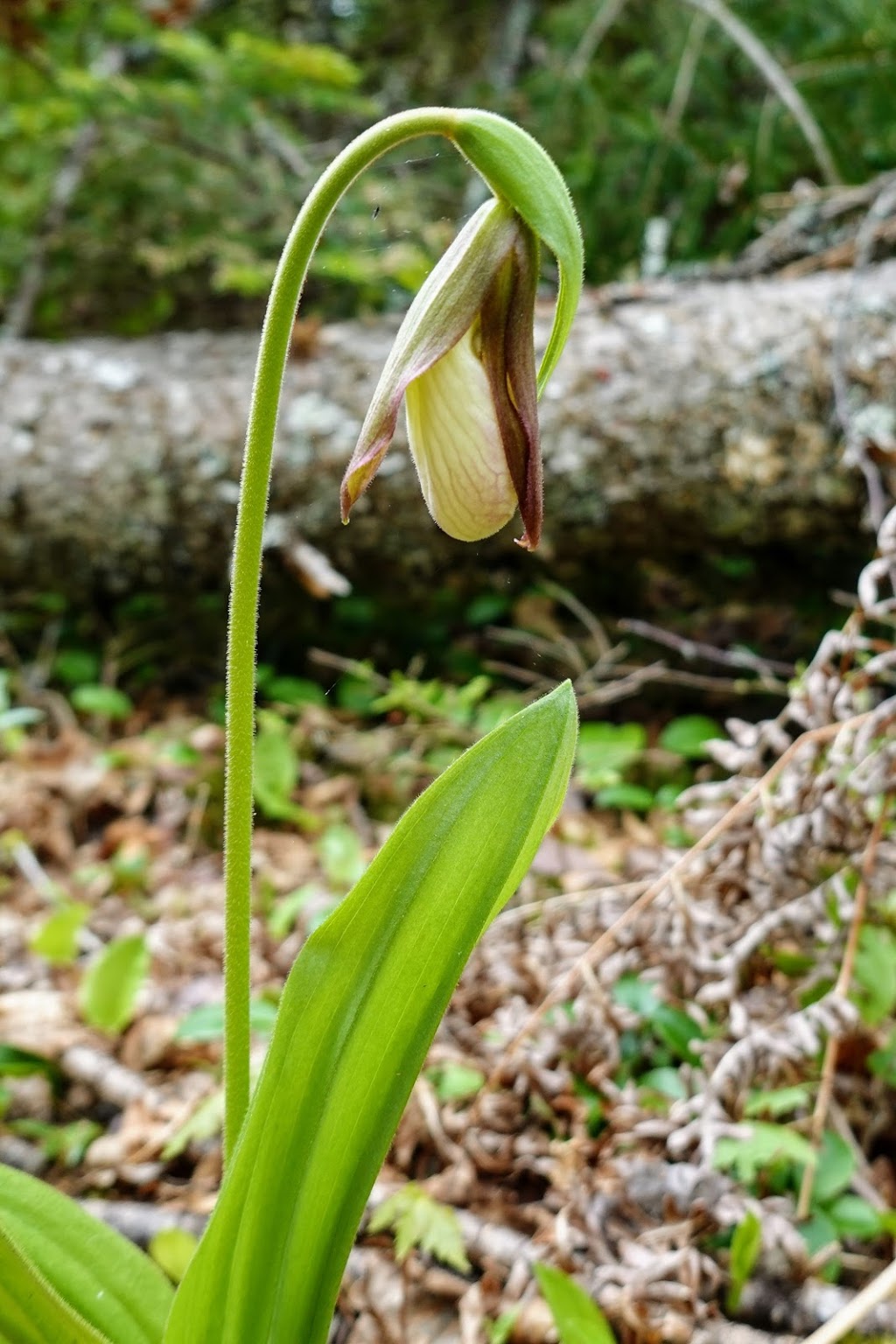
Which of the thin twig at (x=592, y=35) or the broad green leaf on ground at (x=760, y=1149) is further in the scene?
the thin twig at (x=592, y=35)

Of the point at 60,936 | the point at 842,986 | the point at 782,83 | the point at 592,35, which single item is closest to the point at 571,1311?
the point at 842,986

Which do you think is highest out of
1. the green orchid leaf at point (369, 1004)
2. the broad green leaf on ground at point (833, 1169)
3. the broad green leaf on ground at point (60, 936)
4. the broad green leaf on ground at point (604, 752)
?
the green orchid leaf at point (369, 1004)

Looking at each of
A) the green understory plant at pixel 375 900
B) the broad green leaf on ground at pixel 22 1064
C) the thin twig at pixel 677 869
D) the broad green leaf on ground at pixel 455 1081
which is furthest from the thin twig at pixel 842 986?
the broad green leaf on ground at pixel 22 1064

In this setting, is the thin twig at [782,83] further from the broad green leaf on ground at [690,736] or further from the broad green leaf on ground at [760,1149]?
the broad green leaf on ground at [760,1149]

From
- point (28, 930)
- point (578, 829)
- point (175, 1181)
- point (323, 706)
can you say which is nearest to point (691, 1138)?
point (175, 1181)

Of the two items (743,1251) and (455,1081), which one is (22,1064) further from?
(743,1251)

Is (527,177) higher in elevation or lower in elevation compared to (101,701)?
higher

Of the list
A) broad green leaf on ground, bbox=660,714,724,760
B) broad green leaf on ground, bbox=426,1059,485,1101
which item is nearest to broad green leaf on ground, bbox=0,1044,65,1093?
broad green leaf on ground, bbox=426,1059,485,1101
